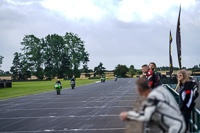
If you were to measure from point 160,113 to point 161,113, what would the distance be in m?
0.01

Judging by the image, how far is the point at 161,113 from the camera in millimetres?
3568

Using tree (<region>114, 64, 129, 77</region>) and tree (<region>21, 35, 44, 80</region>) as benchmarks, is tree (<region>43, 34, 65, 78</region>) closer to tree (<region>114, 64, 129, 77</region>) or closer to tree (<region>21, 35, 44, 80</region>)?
tree (<region>21, 35, 44, 80</region>)

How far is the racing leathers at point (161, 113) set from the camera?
11.4ft

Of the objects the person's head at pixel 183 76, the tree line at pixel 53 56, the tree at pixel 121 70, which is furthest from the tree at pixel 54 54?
the person's head at pixel 183 76

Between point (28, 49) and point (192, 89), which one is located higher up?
point (28, 49)

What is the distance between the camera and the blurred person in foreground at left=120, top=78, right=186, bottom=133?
349 centimetres

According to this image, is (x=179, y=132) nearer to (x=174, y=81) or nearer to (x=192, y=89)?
(x=192, y=89)

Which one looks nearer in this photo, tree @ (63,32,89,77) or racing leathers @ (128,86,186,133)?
racing leathers @ (128,86,186,133)

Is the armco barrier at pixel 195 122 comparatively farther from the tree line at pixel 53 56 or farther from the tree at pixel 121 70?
the tree at pixel 121 70

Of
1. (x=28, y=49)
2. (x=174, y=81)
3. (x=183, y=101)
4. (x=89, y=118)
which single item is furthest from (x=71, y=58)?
(x=183, y=101)

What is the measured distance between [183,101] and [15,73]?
135 metres

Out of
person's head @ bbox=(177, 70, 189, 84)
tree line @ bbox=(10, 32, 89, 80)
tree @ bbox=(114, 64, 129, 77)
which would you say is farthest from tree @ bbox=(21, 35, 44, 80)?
person's head @ bbox=(177, 70, 189, 84)

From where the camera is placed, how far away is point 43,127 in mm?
10797

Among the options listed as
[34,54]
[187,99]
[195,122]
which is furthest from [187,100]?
[34,54]
